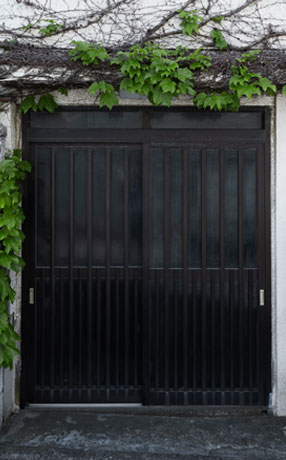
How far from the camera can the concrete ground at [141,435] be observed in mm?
3846

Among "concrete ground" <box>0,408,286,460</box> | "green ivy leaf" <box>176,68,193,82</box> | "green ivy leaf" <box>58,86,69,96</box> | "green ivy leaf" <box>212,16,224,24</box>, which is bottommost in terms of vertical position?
"concrete ground" <box>0,408,286,460</box>

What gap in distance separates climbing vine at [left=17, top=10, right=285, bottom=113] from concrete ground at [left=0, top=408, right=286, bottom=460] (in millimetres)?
3194

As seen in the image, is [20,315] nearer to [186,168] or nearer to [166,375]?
[166,375]

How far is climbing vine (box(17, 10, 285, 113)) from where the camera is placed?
167 inches

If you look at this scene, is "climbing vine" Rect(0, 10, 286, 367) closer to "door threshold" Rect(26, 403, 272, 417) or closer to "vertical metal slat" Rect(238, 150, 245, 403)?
"vertical metal slat" Rect(238, 150, 245, 403)

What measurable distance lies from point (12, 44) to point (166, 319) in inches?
129

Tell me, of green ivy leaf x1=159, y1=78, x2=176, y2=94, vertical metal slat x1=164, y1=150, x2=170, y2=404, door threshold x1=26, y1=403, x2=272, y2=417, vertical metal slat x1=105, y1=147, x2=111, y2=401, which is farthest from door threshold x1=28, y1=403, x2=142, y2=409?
green ivy leaf x1=159, y1=78, x2=176, y2=94

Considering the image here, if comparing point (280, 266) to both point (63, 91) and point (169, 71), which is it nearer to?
point (169, 71)

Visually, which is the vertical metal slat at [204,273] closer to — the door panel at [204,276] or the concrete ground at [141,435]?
the door panel at [204,276]

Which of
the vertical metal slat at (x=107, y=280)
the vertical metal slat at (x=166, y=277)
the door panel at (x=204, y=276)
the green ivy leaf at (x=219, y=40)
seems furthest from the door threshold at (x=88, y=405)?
the green ivy leaf at (x=219, y=40)

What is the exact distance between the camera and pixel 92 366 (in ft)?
15.5

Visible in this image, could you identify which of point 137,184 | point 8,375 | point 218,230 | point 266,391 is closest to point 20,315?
point 8,375

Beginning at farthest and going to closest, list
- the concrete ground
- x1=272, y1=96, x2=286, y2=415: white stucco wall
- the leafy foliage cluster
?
x1=272, y1=96, x2=286, y2=415: white stucco wall < the leafy foliage cluster < the concrete ground

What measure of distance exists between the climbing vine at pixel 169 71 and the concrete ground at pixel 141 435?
319 centimetres
